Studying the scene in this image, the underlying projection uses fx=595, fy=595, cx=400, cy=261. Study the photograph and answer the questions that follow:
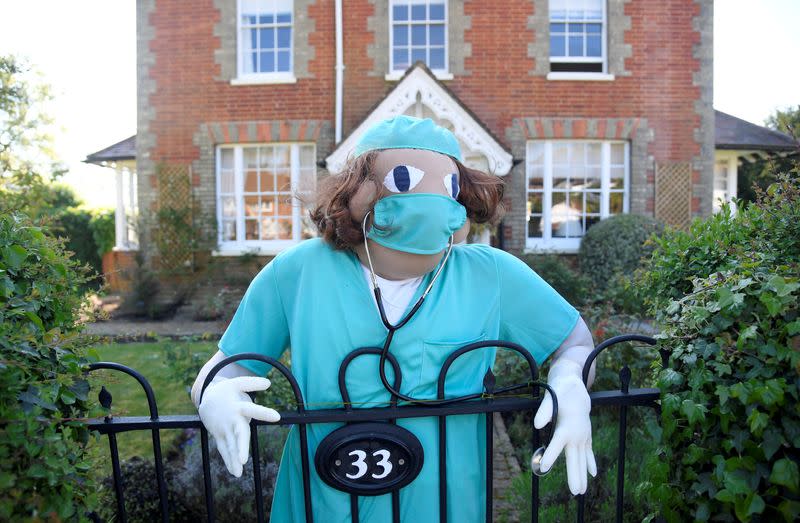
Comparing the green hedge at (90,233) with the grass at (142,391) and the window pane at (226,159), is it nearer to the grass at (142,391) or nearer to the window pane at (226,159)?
the window pane at (226,159)

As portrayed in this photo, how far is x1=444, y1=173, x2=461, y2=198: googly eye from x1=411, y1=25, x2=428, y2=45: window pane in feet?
29.5

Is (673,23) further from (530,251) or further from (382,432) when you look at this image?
(382,432)

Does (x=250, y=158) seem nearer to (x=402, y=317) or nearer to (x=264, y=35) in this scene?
(x=264, y=35)

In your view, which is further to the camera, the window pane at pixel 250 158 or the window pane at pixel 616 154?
the window pane at pixel 250 158

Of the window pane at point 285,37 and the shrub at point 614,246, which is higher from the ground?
the window pane at point 285,37

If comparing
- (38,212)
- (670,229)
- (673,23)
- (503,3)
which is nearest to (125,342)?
(38,212)

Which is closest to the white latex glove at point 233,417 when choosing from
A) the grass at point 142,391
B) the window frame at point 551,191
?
the grass at point 142,391

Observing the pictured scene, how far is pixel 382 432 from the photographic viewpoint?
Answer: 4.83 ft

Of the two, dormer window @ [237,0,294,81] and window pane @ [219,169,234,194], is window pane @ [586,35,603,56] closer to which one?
dormer window @ [237,0,294,81]

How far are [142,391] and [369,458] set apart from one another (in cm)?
442

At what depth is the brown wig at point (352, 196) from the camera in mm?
1697

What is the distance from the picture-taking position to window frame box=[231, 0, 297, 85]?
995 centimetres

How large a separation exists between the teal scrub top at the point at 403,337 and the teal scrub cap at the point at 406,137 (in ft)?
1.04

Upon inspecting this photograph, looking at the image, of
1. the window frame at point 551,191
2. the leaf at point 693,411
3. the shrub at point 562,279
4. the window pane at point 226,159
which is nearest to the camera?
the leaf at point 693,411
